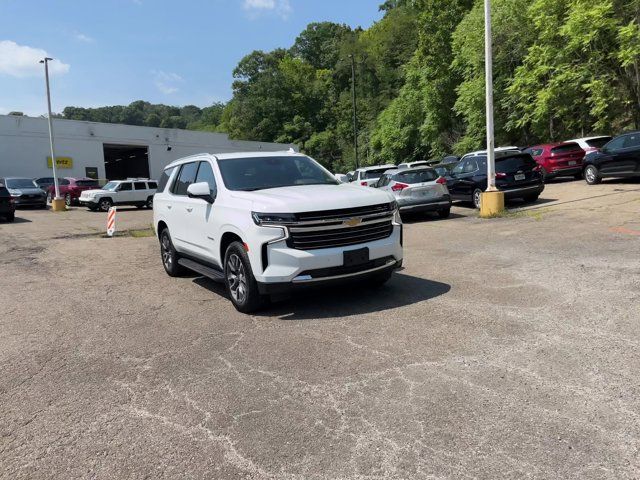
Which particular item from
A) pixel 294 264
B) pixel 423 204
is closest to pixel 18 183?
pixel 423 204

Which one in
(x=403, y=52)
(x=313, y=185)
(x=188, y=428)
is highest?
(x=403, y=52)

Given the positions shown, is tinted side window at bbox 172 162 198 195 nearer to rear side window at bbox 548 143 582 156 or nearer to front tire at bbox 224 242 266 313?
front tire at bbox 224 242 266 313

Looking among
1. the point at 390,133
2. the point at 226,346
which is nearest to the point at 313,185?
the point at 226,346

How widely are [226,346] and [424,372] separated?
6.49 feet

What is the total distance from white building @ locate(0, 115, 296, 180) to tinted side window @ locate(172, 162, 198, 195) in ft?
119

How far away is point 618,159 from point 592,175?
1.49m

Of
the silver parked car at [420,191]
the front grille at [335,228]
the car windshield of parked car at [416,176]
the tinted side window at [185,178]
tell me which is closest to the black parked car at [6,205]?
the silver parked car at [420,191]

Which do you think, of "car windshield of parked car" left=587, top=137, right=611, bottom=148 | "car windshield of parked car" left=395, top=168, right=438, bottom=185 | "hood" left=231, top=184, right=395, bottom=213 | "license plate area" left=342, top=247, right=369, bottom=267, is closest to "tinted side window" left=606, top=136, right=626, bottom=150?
"car windshield of parked car" left=587, top=137, right=611, bottom=148

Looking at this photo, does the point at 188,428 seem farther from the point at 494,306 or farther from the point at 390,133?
the point at 390,133

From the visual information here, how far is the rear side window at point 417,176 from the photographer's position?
50.5ft

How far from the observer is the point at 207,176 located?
7.39m

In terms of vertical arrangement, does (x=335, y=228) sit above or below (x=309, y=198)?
below

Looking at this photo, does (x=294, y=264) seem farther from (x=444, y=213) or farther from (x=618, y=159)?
(x=618, y=159)

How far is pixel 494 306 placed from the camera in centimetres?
588
